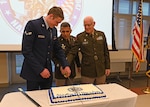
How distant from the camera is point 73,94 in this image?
4.48 ft

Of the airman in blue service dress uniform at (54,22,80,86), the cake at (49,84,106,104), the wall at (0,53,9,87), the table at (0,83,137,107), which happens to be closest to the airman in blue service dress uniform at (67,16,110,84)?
the airman in blue service dress uniform at (54,22,80,86)

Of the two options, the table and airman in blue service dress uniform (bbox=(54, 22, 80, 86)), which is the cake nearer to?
the table

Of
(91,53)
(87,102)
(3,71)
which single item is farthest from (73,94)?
(3,71)

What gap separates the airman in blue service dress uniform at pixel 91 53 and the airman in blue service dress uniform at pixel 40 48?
586 millimetres

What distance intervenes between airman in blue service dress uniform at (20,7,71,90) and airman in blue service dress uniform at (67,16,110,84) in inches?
23.1

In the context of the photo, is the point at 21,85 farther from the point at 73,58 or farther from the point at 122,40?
the point at 122,40

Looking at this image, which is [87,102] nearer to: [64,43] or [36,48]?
[36,48]

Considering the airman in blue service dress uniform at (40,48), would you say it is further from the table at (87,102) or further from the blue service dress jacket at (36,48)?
the table at (87,102)

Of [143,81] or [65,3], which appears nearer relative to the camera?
[65,3]

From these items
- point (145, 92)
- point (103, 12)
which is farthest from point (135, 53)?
point (103, 12)

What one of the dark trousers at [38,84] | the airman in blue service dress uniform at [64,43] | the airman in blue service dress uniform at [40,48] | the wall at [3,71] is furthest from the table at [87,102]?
the wall at [3,71]

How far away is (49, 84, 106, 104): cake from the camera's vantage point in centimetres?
130

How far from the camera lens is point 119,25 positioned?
17.2ft

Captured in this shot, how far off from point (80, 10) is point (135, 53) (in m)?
1.32
